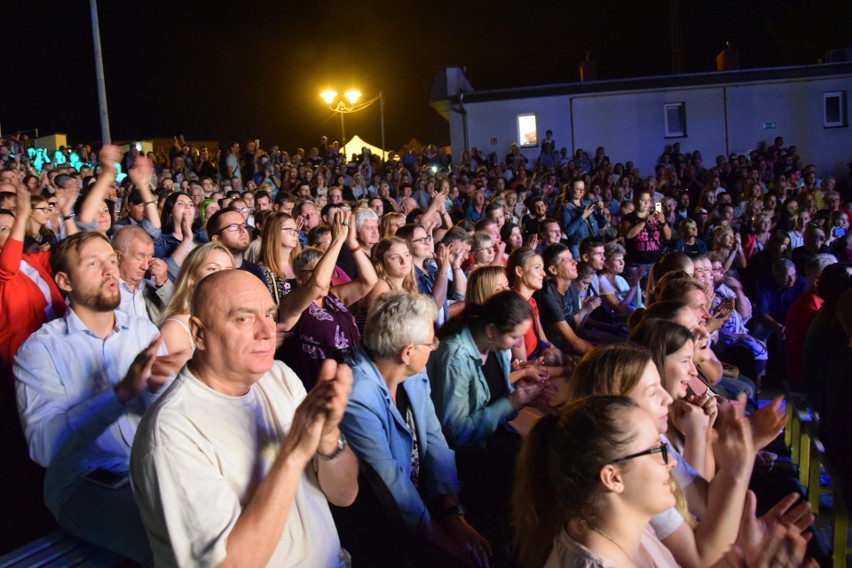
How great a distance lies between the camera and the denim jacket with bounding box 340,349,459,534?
3107 millimetres

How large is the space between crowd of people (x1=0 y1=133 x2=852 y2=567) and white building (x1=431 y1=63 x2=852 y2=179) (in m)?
17.5

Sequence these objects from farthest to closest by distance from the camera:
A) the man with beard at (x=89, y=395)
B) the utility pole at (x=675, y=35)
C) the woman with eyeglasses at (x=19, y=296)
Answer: the utility pole at (x=675, y=35) → the woman with eyeglasses at (x=19, y=296) → the man with beard at (x=89, y=395)

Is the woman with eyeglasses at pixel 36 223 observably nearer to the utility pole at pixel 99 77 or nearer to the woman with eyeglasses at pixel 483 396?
the woman with eyeglasses at pixel 483 396

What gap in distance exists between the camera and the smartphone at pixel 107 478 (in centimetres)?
277

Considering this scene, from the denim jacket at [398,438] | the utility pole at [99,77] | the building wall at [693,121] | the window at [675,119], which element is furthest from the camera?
the window at [675,119]

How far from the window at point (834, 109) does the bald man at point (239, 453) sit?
25.5m

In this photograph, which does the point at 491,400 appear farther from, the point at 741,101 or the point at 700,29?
the point at 700,29

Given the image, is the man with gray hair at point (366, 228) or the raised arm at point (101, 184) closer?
the raised arm at point (101, 184)

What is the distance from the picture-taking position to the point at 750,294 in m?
9.49

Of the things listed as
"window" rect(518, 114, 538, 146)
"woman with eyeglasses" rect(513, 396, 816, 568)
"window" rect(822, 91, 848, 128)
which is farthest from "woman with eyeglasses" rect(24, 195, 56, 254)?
"window" rect(822, 91, 848, 128)

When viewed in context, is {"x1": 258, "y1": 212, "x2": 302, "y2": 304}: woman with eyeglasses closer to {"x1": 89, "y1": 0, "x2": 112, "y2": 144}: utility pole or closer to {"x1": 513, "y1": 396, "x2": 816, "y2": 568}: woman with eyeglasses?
{"x1": 513, "y1": 396, "x2": 816, "y2": 568}: woman with eyeglasses

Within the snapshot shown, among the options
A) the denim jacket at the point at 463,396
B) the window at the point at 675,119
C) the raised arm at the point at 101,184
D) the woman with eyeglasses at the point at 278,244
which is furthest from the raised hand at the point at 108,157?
the window at the point at 675,119

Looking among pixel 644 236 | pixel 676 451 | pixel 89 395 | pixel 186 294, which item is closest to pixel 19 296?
pixel 186 294

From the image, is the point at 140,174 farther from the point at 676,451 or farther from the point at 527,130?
the point at 527,130
